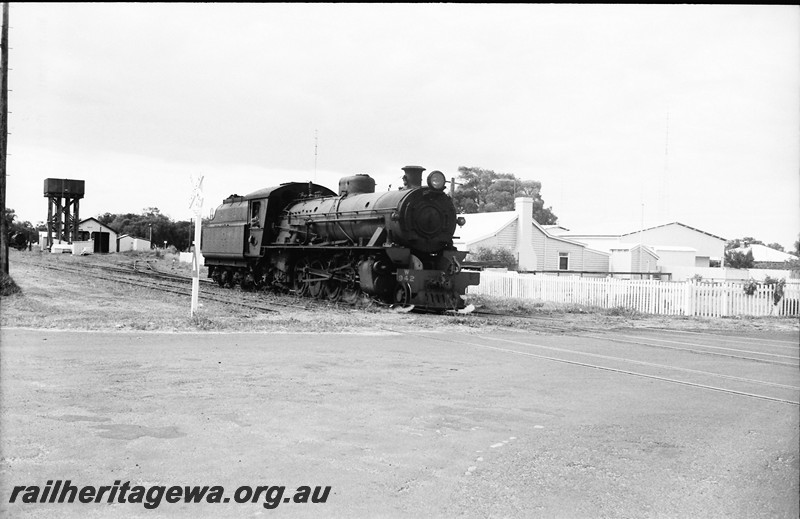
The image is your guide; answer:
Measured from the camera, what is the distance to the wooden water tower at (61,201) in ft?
211

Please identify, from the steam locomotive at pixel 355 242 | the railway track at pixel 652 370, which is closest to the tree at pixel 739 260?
the steam locomotive at pixel 355 242

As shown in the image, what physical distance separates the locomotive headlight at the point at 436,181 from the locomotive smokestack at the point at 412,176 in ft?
1.47

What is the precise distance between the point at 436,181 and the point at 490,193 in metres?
55.8

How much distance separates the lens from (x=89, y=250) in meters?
67.8

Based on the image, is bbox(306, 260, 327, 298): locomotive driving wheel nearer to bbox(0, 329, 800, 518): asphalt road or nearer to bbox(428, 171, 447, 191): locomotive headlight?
bbox(428, 171, 447, 191): locomotive headlight

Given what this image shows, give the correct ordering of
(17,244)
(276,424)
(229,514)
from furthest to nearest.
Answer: (17,244) < (276,424) < (229,514)

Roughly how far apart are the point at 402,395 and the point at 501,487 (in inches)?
118

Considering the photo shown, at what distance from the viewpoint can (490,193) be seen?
7412cm

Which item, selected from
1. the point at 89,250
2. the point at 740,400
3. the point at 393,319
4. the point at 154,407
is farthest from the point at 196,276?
the point at 89,250

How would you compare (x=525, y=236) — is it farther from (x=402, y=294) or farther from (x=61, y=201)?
(x=61, y=201)

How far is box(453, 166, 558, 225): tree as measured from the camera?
7131 centimetres

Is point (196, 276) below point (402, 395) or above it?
above

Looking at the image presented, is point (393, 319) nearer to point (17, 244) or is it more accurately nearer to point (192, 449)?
point (192, 449)

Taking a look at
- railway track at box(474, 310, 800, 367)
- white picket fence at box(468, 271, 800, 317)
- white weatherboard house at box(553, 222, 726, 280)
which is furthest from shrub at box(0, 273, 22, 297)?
white weatherboard house at box(553, 222, 726, 280)
